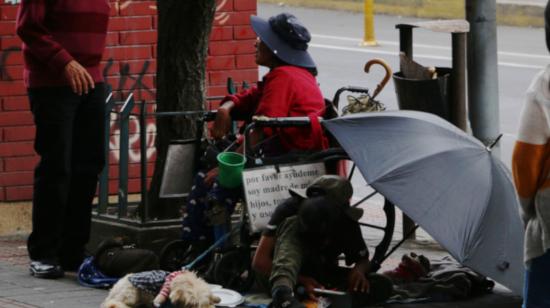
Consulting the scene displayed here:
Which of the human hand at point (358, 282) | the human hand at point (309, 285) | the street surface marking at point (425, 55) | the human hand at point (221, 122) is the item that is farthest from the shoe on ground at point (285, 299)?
the street surface marking at point (425, 55)

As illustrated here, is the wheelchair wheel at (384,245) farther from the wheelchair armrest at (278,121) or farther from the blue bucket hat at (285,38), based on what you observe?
the blue bucket hat at (285,38)

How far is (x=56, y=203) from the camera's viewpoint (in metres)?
7.58

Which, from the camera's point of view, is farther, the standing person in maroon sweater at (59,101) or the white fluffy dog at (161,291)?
the standing person in maroon sweater at (59,101)

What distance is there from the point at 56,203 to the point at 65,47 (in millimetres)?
814

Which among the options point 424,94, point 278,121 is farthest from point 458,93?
point 278,121

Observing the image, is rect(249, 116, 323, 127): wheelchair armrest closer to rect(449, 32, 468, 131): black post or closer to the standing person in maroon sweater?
the standing person in maroon sweater

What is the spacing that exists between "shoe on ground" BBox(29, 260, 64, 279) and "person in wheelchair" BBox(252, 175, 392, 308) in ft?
3.98

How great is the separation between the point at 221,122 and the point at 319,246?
102 centimetres

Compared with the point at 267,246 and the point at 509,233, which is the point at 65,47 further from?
the point at 509,233

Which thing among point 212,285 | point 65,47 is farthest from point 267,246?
point 65,47

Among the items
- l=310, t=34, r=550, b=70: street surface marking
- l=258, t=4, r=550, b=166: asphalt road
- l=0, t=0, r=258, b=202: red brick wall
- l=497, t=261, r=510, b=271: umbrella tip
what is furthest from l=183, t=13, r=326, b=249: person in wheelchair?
l=310, t=34, r=550, b=70: street surface marking

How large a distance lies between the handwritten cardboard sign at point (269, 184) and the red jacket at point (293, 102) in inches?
7.4

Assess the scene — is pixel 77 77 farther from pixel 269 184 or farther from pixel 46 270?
pixel 269 184

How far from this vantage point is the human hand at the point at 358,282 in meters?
6.85
